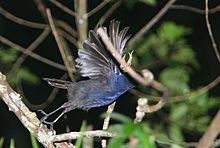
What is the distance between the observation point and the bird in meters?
1.38

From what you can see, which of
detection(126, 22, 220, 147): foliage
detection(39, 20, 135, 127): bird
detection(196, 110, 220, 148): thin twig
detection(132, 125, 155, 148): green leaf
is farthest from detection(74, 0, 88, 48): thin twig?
detection(132, 125, 155, 148): green leaf

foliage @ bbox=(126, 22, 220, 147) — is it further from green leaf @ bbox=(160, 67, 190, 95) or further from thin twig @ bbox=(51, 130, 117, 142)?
thin twig @ bbox=(51, 130, 117, 142)

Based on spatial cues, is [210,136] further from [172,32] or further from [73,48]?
[73,48]

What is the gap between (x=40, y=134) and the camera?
3.64 feet

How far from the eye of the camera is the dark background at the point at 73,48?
3170mm

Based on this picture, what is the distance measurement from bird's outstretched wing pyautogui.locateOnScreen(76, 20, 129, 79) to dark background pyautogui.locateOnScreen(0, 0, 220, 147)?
1.53 metres

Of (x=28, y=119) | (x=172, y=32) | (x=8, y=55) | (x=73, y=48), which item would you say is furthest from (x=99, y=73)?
(x=73, y=48)

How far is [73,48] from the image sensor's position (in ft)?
10.9

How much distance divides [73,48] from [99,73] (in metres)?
1.86

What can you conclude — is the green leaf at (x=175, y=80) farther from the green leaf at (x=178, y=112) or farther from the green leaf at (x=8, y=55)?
the green leaf at (x=8, y=55)

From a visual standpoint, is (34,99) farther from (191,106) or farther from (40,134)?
(40,134)

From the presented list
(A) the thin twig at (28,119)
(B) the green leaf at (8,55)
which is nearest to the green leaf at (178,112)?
(B) the green leaf at (8,55)

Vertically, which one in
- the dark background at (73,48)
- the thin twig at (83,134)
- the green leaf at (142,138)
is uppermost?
the dark background at (73,48)

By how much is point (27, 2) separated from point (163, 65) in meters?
0.97
